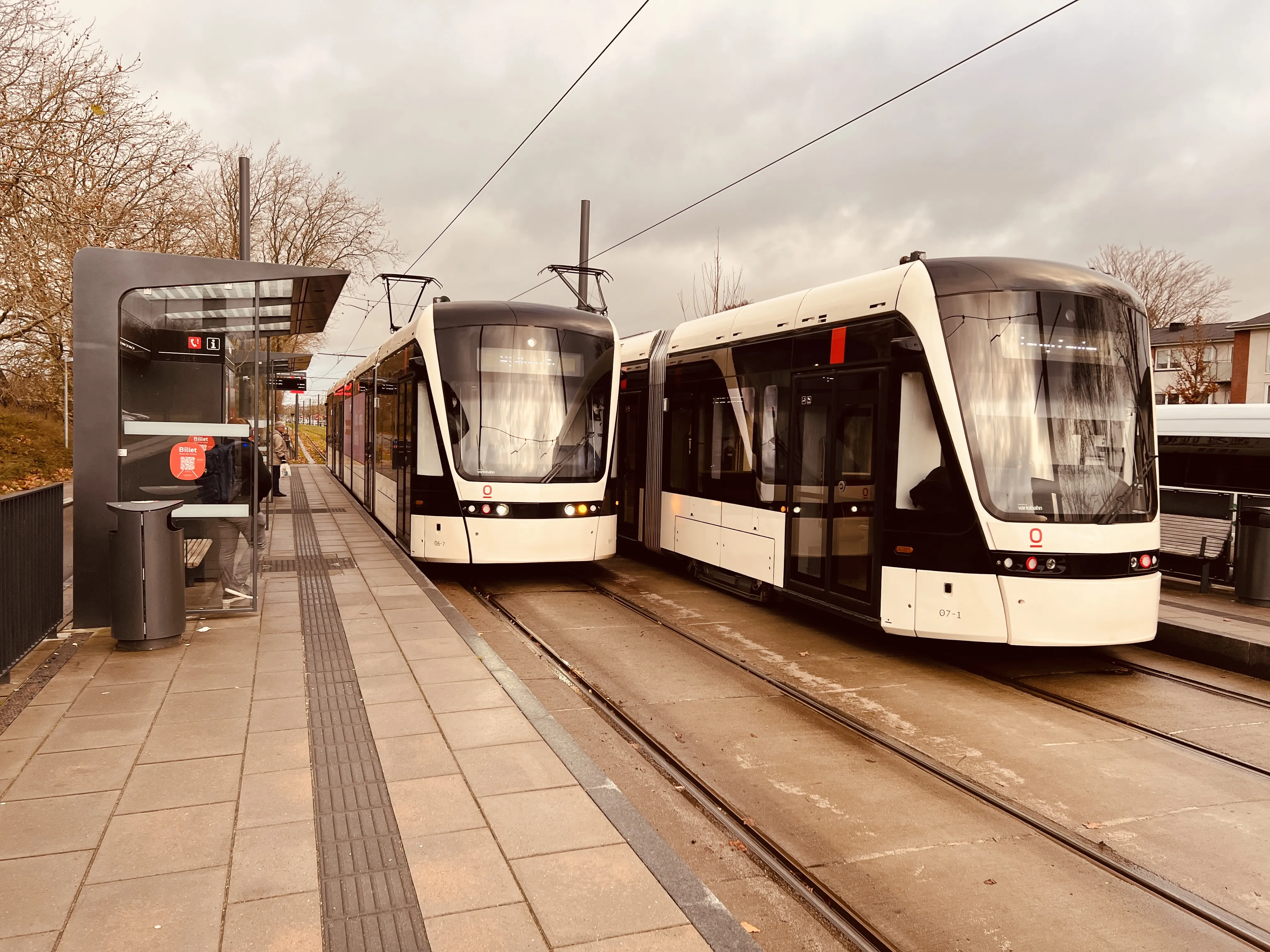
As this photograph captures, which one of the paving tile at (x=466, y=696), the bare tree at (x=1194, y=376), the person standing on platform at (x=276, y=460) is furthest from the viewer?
the bare tree at (x=1194, y=376)

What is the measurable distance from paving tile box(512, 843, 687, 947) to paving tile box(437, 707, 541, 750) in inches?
58.0

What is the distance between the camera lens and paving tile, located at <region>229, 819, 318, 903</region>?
3.51 metres

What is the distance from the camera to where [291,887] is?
3.53 metres

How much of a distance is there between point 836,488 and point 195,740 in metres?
5.48

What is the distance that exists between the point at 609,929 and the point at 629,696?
3469 millimetres

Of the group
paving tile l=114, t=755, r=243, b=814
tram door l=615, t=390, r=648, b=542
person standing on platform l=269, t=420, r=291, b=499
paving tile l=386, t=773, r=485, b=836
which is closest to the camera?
paving tile l=386, t=773, r=485, b=836

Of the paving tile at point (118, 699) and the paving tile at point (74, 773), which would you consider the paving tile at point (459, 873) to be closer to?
the paving tile at point (74, 773)

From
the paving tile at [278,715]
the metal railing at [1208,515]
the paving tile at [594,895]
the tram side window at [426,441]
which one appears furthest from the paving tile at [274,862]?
the metal railing at [1208,515]

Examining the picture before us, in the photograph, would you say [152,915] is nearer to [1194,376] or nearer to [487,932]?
[487,932]

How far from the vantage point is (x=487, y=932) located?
3250 millimetres

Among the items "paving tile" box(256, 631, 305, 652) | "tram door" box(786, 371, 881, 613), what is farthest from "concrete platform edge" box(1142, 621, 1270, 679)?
"paving tile" box(256, 631, 305, 652)

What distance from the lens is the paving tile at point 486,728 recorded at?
17.2 ft

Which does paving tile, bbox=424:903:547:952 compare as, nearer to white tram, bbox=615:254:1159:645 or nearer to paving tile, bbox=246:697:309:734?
paving tile, bbox=246:697:309:734

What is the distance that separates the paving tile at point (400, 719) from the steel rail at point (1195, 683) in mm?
5992
